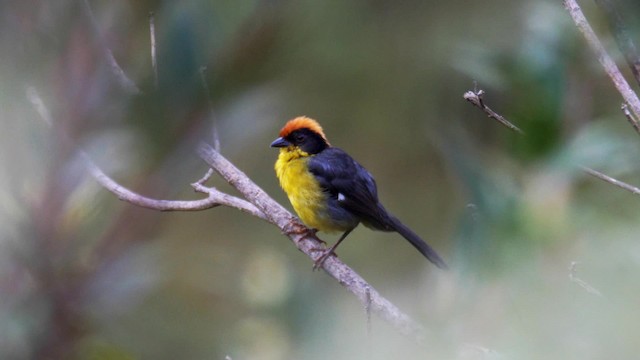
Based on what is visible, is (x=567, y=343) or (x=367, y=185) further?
(x=367, y=185)

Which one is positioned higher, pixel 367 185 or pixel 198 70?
pixel 198 70

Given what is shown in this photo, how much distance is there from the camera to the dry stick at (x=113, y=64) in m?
0.83

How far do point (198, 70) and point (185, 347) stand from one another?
3203mm

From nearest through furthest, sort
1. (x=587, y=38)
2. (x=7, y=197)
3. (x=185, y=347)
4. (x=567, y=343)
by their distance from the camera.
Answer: (x=567, y=343) → (x=7, y=197) → (x=587, y=38) → (x=185, y=347)

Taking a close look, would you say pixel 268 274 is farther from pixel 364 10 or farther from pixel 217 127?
pixel 364 10

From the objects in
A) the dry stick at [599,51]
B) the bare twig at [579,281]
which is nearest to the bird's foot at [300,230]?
the dry stick at [599,51]

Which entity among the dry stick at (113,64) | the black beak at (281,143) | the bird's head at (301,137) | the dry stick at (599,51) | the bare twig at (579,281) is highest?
the dry stick at (599,51)

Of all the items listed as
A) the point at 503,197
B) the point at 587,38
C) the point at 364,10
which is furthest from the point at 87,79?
the point at 364,10

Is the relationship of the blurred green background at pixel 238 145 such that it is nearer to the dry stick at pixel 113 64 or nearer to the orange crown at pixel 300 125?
the dry stick at pixel 113 64

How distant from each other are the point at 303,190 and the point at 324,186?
0.10m

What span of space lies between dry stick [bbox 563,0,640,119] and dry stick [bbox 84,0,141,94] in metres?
0.55

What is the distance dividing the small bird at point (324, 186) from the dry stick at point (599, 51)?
239 cm

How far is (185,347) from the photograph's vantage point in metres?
3.90

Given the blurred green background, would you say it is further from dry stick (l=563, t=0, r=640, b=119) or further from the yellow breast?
the yellow breast
